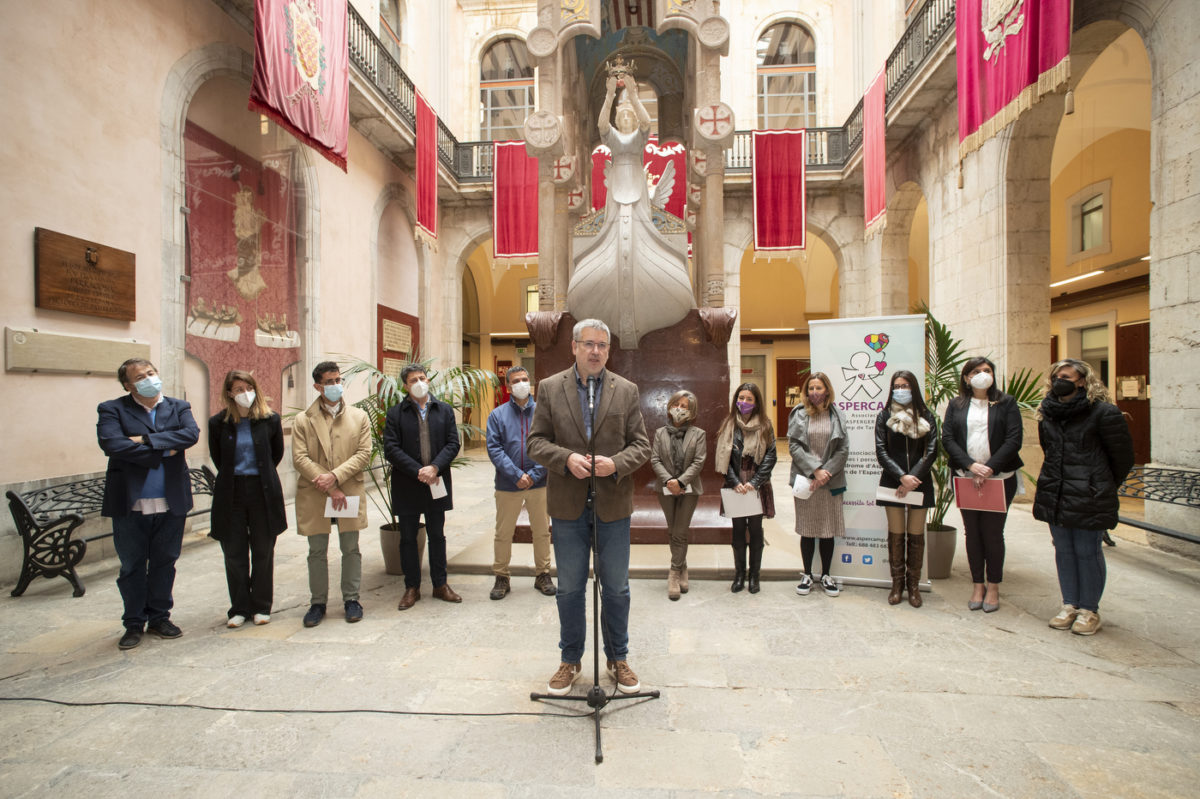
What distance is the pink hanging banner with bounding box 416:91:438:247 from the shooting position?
1138 centimetres

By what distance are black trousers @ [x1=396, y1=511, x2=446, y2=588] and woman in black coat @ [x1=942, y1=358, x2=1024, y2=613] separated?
332cm

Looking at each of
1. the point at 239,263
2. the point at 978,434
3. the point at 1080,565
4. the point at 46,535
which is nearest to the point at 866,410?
the point at 978,434

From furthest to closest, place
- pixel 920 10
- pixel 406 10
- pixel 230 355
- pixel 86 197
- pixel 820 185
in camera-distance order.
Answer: pixel 820 185 → pixel 406 10 → pixel 920 10 → pixel 230 355 → pixel 86 197

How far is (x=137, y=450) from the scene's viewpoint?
3.42 m

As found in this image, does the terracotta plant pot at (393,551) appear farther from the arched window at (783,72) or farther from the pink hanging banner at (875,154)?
the arched window at (783,72)

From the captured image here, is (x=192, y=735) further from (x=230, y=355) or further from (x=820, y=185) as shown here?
(x=820, y=185)

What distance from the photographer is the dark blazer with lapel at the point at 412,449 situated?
3.98 metres

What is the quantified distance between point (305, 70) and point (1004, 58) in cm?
803

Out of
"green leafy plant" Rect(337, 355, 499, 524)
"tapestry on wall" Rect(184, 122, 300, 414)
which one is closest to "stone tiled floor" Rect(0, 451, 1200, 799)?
"green leafy plant" Rect(337, 355, 499, 524)

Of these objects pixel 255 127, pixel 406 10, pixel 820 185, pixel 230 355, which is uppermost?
pixel 406 10

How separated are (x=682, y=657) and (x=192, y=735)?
215 cm

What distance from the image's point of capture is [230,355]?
24.3ft

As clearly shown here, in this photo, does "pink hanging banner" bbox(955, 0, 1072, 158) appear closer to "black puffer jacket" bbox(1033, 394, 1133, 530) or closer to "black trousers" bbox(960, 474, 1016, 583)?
"black puffer jacket" bbox(1033, 394, 1133, 530)

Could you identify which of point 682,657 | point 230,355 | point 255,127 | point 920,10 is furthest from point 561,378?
point 920,10
